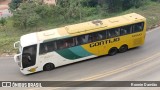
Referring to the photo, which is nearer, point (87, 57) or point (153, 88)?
point (153, 88)

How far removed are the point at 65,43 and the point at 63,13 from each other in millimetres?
13749

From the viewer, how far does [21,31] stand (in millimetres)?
32062

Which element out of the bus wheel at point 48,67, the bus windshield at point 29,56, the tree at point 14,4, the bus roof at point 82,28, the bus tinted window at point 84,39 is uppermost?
the bus roof at point 82,28

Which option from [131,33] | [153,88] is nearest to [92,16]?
[131,33]

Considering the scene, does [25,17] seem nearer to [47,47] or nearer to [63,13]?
[63,13]

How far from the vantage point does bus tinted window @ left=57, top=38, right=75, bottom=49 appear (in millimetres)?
21172

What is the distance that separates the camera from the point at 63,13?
3459 cm

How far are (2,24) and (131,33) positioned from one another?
1724 centimetres

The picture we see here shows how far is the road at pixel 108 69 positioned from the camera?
19641mm

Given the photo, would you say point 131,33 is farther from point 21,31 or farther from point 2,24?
point 2,24

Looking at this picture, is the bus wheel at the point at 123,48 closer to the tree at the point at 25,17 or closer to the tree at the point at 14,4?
the tree at the point at 25,17

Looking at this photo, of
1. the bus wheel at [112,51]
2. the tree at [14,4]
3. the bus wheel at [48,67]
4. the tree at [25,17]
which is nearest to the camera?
the bus wheel at [48,67]

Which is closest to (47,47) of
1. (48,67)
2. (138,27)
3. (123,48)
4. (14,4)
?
(48,67)

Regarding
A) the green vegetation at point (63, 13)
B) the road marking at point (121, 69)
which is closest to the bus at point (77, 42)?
the road marking at point (121, 69)
